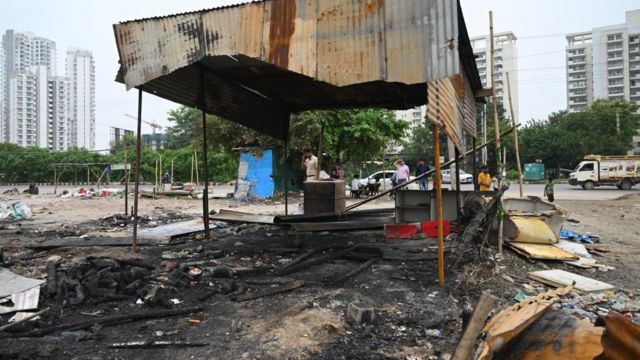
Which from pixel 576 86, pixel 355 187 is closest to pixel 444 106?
pixel 355 187

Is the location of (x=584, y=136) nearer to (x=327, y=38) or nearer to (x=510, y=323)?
(x=327, y=38)

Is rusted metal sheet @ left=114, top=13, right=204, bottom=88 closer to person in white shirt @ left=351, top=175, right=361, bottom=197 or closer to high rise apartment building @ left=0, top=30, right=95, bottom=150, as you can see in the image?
person in white shirt @ left=351, top=175, right=361, bottom=197

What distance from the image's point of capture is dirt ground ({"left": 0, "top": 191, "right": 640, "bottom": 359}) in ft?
11.2

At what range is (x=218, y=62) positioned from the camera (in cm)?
743

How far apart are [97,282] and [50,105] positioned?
6956 cm

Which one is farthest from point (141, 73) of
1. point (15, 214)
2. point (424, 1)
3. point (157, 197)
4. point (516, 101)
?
point (516, 101)

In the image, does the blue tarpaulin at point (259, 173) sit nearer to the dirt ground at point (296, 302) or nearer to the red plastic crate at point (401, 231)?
the dirt ground at point (296, 302)

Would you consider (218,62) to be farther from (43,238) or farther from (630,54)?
(630,54)

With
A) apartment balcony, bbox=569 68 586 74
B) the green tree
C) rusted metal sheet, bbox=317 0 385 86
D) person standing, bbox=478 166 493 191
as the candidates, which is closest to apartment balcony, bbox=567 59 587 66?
apartment balcony, bbox=569 68 586 74

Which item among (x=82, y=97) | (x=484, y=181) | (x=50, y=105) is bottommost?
(x=484, y=181)

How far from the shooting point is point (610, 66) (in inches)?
3625

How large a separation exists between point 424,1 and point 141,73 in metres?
3.94

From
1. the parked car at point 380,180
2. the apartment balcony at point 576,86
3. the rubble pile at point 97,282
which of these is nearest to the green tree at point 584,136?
the parked car at point 380,180

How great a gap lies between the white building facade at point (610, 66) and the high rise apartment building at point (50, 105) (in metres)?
92.2
